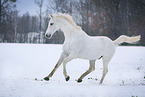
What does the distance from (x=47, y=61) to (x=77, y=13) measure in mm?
10351

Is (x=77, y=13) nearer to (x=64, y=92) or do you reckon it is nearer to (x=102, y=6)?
(x=102, y=6)

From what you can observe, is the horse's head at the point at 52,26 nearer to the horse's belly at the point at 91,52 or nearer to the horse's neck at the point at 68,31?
the horse's neck at the point at 68,31

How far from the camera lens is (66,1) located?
786 inches

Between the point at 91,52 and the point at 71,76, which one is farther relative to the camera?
the point at 71,76

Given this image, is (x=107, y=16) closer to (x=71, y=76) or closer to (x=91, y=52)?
(x=71, y=76)

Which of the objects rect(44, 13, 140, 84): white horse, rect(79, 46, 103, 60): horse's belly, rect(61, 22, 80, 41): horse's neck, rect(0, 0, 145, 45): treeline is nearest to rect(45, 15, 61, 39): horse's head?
rect(44, 13, 140, 84): white horse

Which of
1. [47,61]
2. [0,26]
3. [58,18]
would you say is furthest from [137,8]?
[0,26]

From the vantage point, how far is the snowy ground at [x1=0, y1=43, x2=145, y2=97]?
4070mm

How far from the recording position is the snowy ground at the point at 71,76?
4.07m

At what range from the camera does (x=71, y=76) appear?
746 cm

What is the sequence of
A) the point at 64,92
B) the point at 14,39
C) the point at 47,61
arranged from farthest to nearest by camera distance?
1. the point at 14,39
2. the point at 47,61
3. the point at 64,92

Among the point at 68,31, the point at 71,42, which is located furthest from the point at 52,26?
the point at 71,42

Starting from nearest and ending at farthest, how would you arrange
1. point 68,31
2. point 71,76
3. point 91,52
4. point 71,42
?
point 71,42, point 68,31, point 91,52, point 71,76

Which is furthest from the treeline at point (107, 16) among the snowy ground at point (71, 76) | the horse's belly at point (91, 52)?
the horse's belly at point (91, 52)
